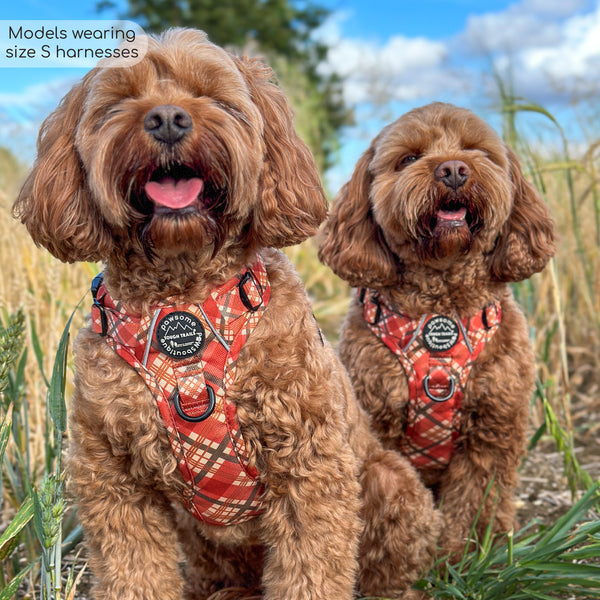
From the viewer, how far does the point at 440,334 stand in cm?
296

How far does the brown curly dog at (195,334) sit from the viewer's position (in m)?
2.14

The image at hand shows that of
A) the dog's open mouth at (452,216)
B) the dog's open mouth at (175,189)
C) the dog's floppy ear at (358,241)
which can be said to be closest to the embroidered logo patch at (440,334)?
the dog's floppy ear at (358,241)

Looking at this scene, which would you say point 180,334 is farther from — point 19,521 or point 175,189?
point 19,521

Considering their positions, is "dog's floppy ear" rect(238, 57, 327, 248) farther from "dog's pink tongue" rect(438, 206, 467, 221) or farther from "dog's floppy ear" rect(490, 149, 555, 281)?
"dog's floppy ear" rect(490, 149, 555, 281)

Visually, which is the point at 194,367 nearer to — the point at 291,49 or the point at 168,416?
the point at 168,416

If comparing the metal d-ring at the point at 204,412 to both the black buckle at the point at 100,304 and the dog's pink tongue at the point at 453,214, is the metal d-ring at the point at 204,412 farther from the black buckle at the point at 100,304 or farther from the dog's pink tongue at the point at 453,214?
the dog's pink tongue at the point at 453,214

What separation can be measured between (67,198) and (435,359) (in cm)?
149

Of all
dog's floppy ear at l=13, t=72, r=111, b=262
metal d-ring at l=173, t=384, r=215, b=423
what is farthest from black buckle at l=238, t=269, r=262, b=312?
dog's floppy ear at l=13, t=72, r=111, b=262

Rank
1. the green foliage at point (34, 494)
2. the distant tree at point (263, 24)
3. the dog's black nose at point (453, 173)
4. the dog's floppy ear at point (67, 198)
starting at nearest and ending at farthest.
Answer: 1. the green foliage at point (34, 494)
2. the dog's floppy ear at point (67, 198)
3. the dog's black nose at point (453, 173)
4. the distant tree at point (263, 24)

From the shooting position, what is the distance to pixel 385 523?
2.71 meters

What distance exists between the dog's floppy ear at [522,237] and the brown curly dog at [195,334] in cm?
106

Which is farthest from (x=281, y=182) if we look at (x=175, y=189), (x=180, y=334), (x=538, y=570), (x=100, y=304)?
(x=538, y=570)

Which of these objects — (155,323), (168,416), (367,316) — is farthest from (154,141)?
(367,316)

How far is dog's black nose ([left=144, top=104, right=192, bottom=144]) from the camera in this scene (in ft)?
6.51
